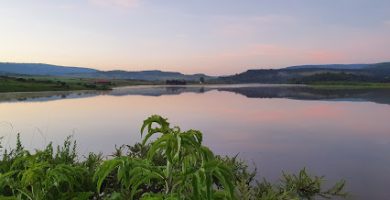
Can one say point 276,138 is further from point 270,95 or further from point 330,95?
point 330,95

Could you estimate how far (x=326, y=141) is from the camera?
27891mm

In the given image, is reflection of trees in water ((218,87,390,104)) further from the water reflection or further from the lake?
the lake

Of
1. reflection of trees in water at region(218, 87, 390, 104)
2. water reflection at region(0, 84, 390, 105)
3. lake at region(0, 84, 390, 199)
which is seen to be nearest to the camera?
lake at region(0, 84, 390, 199)

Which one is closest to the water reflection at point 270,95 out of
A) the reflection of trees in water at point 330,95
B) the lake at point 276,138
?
the reflection of trees in water at point 330,95

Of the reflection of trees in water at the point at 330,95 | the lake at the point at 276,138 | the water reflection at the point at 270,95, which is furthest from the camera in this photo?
the reflection of trees in water at the point at 330,95

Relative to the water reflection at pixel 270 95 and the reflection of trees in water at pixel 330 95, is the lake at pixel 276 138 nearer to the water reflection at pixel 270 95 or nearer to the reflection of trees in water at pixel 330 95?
the water reflection at pixel 270 95

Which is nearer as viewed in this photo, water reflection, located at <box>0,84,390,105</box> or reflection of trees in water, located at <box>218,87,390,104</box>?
water reflection, located at <box>0,84,390,105</box>

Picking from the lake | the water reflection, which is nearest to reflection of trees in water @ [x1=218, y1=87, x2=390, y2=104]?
the water reflection

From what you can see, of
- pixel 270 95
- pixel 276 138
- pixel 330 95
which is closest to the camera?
pixel 276 138

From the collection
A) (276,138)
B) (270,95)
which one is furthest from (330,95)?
(276,138)

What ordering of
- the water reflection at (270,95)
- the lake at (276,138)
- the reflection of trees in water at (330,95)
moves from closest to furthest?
the lake at (276,138), the water reflection at (270,95), the reflection of trees in water at (330,95)

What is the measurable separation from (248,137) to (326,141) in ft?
17.6

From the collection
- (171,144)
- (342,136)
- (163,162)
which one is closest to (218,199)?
(171,144)

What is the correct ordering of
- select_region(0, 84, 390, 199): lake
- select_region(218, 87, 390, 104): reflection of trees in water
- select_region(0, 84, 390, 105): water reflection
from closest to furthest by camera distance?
select_region(0, 84, 390, 199): lake < select_region(0, 84, 390, 105): water reflection < select_region(218, 87, 390, 104): reflection of trees in water
